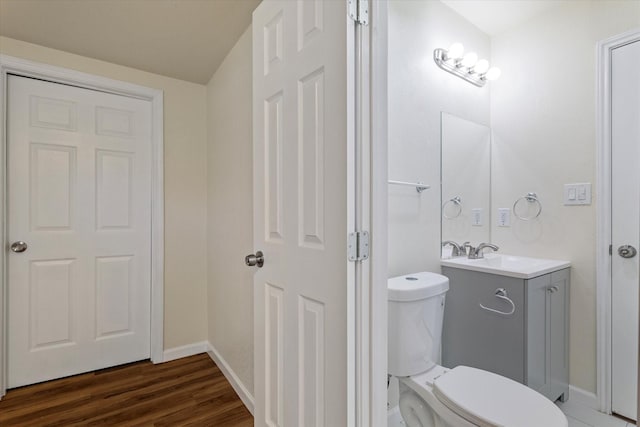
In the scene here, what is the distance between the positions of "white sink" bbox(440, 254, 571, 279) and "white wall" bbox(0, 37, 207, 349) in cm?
186

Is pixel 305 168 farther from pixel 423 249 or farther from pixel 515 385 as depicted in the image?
pixel 515 385

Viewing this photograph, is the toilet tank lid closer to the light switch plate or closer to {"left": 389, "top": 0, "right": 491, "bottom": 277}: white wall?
{"left": 389, "top": 0, "right": 491, "bottom": 277}: white wall

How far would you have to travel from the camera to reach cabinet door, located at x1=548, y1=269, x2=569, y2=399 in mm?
1794

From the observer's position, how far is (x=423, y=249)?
1.85 meters

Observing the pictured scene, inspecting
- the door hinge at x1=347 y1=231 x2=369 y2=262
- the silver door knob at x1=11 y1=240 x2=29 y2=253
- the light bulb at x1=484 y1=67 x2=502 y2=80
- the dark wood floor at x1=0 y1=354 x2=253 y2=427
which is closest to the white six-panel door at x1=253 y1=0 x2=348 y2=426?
the door hinge at x1=347 y1=231 x2=369 y2=262

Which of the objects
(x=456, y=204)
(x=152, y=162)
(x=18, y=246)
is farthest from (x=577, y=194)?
(x=18, y=246)

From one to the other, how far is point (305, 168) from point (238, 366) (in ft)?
5.04

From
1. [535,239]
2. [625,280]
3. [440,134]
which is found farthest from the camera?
[535,239]

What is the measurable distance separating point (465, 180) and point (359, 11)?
1541mm

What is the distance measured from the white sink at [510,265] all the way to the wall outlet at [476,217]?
226 mm

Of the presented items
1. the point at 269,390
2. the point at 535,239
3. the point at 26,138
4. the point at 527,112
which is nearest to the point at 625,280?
the point at 535,239

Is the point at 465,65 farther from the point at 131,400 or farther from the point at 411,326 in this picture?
the point at 131,400

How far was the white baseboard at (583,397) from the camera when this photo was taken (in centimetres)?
184

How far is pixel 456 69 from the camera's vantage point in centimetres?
203
